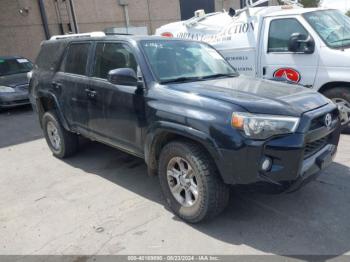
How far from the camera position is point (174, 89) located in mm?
3434

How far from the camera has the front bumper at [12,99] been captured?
994cm

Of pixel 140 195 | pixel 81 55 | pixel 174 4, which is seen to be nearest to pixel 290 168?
pixel 140 195

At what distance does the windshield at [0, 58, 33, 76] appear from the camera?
11.0m

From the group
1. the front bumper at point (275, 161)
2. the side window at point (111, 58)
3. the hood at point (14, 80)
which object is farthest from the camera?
the hood at point (14, 80)

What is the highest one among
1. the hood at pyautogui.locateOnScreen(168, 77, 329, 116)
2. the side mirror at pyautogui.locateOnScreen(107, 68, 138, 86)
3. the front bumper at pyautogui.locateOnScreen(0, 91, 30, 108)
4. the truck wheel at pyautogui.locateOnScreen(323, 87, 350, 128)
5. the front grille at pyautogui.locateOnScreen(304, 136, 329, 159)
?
the side mirror at pyautogui.locateOnScreen(107, 68, 138, 86)

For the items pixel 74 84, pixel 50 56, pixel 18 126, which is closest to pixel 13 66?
pixel 18 126

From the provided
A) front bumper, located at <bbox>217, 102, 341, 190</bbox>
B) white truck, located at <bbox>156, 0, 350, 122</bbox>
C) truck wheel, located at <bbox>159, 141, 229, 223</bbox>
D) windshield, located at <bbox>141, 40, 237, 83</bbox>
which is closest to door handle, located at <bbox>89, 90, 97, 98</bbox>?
windshield, located at <bbox>141, 40, 237, 83</bbox>

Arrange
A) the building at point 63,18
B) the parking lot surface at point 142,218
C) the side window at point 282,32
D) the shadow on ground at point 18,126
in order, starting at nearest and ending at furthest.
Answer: the parking lot surface at point 142,218 → the side window at point 282,32 → the shadow on ground at point 18,126 → the building at point 63,18

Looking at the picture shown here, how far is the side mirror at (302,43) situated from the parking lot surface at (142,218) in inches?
72.3

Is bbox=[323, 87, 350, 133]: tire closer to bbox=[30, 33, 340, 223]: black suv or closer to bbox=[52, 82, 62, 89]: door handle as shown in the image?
bbox=[30, 33, 340, 223]: black suv

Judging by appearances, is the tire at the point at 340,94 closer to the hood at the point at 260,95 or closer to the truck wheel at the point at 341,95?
the truck wheel at the point at 341,95

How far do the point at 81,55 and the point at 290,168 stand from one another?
3.22m

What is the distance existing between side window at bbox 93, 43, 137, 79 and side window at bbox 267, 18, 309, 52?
325cm

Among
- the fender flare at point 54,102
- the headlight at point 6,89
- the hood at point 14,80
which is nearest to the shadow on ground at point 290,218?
the fender flare at point 54,102
